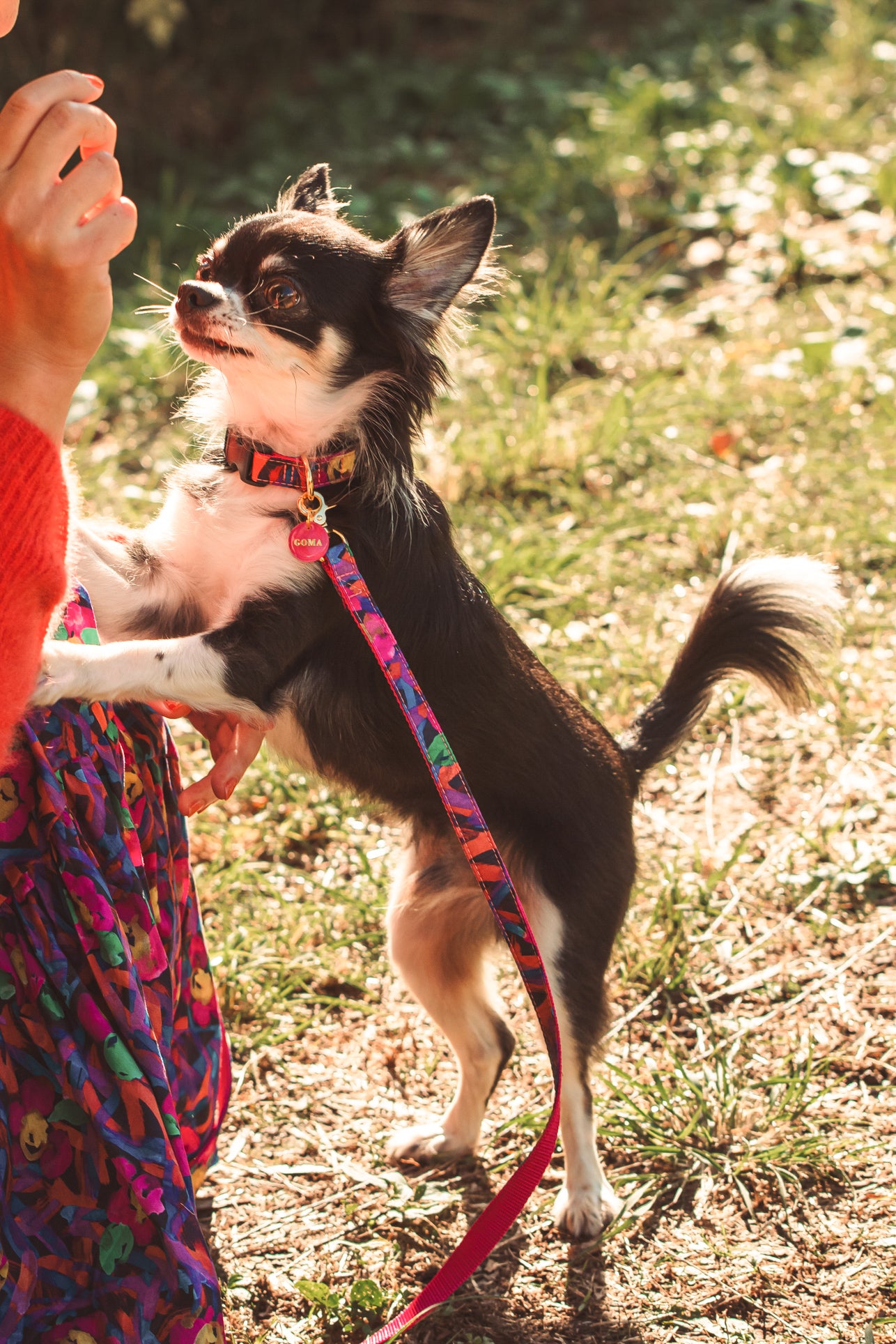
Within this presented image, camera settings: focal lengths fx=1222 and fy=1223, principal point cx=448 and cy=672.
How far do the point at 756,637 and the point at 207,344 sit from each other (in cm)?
107

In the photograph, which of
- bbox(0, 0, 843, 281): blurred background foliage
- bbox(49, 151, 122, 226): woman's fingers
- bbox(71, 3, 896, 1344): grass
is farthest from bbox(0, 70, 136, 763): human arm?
bbox(0, 0, 843, 281): blurred background foliage

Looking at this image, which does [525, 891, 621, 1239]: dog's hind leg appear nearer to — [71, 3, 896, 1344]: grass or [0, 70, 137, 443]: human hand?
[71, 3, 896, 1344]: grass

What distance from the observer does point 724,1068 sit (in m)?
2.17

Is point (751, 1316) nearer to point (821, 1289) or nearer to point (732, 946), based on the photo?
point (821, 1289)

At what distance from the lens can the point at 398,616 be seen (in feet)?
6.32

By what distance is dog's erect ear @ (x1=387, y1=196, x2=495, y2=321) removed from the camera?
188 centimetres

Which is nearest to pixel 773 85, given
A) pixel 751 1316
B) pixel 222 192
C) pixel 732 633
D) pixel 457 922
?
pixel 222 192

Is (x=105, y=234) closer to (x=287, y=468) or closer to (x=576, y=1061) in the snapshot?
(x=287, y=468)

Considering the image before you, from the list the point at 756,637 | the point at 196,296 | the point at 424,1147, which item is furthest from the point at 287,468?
the point at 424,1147

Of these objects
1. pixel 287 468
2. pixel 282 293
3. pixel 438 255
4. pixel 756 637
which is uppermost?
→ pixel 438 255

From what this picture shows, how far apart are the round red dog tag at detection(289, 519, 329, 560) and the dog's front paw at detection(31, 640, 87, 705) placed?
1.20 feet

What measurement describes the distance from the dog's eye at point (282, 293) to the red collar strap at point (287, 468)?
0.23 m

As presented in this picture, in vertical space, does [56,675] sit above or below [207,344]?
below

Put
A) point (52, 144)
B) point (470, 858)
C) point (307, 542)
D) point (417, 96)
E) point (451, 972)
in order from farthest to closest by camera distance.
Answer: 1. point (417, 96)
2. point (451, 972)
3. point (307, 542)
4. point (470, 858)
5. point (52, 144)
